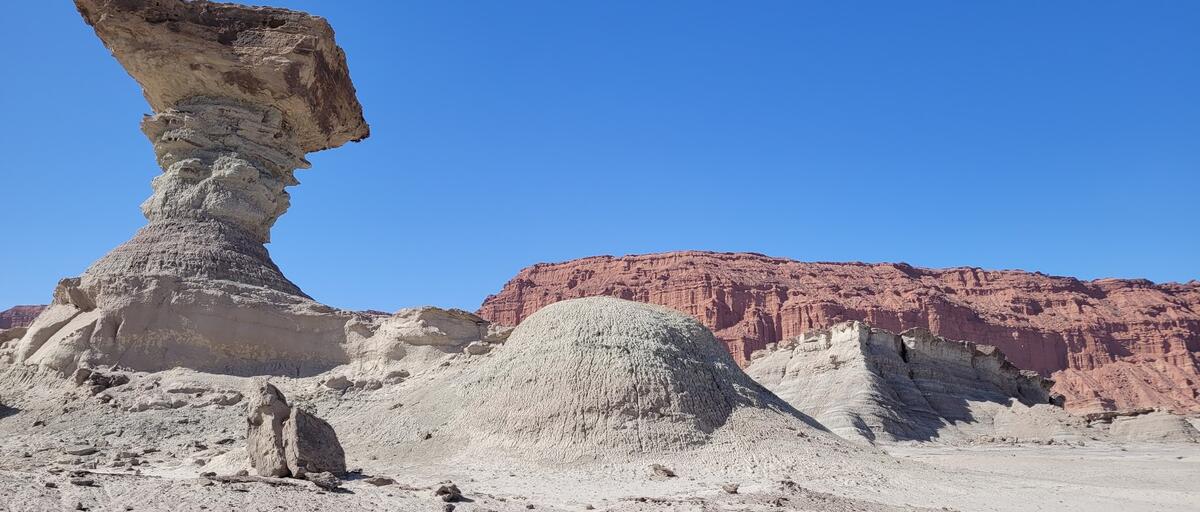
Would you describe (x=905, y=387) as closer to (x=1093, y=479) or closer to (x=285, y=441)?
(x=1093, y=479)

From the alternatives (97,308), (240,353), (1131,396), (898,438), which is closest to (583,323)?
(240,353)

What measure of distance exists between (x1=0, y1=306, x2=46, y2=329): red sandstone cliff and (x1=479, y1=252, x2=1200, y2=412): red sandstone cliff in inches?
2305

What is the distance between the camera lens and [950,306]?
9656 centimetres

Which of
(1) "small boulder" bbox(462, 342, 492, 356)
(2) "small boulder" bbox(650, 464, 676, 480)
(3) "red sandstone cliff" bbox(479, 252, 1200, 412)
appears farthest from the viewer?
(3) "red sandstone cliff" bbox(479, 252, 1200, 412)

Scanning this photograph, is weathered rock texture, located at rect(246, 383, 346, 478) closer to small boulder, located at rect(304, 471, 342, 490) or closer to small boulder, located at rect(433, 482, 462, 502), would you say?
small boulder, located at rect(304, 471, 342, 490)

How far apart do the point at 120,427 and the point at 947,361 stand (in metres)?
39.0

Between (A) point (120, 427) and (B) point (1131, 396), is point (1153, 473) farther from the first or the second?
(B) point (1131, 396)

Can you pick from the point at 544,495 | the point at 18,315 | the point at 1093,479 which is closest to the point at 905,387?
the point at 1093,479

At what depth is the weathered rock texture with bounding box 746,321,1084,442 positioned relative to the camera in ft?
115

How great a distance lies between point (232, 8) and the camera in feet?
89.1

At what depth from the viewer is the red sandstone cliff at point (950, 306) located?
3433 inches

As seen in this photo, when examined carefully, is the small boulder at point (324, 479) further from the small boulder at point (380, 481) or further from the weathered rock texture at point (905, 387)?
the weathered rock texture at point (905, 387)

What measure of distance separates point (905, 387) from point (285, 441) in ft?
109

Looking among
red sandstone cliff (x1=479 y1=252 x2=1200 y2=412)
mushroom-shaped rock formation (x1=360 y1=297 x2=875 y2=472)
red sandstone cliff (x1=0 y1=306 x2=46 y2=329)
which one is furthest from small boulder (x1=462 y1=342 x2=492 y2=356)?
red sandstone cliff (x1=0 y1=306 x2=46 y2=329)
